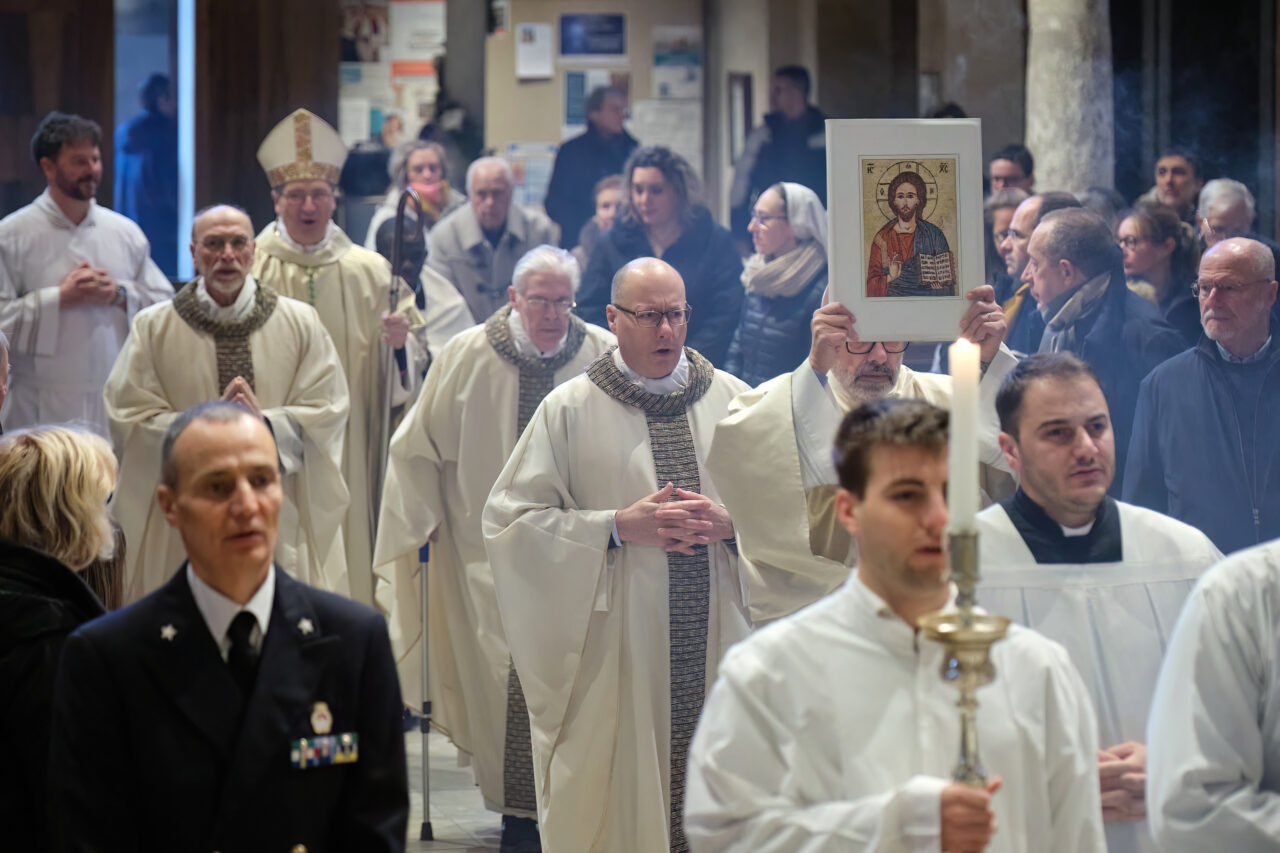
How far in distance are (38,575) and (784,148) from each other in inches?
301

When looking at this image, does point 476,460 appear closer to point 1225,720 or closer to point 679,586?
point 679,586

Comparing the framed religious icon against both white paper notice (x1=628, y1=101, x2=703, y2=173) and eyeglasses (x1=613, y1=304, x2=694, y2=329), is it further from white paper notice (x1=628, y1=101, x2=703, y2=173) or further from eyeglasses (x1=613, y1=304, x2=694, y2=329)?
white paper notice (x1=628, y1=101, x2=703, y2=173)

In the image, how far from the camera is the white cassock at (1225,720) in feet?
9.53

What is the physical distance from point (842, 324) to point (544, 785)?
5.56ft

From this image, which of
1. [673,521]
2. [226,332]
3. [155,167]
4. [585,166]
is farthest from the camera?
[155,167]

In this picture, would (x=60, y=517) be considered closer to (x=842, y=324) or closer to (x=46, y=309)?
(x=842, y=324)

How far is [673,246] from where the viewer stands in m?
8.01

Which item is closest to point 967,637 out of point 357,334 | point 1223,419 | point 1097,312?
point 1223,419

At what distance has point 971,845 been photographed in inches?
98.3

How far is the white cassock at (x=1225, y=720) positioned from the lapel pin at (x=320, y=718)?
4.57ft

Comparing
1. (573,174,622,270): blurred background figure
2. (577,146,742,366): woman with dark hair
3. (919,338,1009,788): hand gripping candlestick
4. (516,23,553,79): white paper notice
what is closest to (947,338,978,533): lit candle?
(919,338,1009,788): hand gripping candlestick

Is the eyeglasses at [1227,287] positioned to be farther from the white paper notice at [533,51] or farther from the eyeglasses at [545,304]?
the white paper notice at [533,51]

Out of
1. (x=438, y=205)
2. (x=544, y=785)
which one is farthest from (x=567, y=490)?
(x=438, y=205)

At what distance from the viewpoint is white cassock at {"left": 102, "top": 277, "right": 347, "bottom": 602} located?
22.2ft
